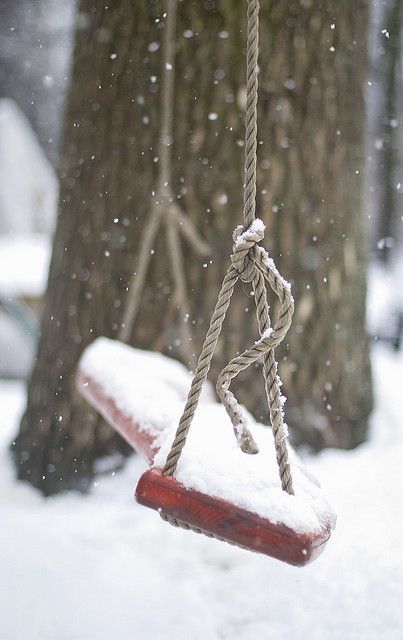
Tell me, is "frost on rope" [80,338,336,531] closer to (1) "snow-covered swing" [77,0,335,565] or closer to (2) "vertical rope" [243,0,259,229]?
(1) "snow-covered swing" [77,0,335,565]

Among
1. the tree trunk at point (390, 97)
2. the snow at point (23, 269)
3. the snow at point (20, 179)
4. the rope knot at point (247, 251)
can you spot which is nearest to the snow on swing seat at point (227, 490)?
the rope knot at point (247, 251)

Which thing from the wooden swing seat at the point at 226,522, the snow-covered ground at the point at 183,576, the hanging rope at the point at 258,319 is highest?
the hanging rope at the point at 258,319

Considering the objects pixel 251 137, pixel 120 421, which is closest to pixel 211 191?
pixel 120 421

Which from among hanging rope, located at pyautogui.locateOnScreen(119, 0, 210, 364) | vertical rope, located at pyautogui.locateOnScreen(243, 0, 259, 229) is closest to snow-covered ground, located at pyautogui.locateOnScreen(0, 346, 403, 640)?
hanging rope, located at pyautogui.locateOnScreen(119, 0, 210, 364)

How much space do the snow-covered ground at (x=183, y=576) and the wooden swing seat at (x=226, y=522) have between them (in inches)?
28.4

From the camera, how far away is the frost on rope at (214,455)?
3.52ft

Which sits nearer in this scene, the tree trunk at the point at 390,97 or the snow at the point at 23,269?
the snow at the point at 23,269

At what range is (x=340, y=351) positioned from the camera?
262 cm

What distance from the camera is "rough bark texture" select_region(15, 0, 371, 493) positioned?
7.80 ft

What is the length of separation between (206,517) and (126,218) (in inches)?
63.4

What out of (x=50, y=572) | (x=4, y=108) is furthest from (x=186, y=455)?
(x=4, y=108)

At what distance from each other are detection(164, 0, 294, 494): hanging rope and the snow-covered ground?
0.79 meters

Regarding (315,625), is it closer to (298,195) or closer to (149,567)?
(149,567)

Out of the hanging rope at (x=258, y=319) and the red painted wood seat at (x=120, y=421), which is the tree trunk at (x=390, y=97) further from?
the hanging rope at (x=258, y=319)
